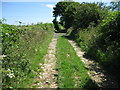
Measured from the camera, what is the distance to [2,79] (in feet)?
12.7

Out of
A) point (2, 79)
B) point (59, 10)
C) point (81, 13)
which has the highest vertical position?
point (59, 10)

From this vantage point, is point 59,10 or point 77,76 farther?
point 59,10

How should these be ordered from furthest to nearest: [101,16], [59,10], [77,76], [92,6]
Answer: [59,10] < [92,6] < [101,16] < [77,76]

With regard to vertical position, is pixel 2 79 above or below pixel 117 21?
below

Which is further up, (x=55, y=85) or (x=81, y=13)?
(x=81, y=13)

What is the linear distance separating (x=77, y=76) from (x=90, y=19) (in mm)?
13121

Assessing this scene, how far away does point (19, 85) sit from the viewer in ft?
13.4

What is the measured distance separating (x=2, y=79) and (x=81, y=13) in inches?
622

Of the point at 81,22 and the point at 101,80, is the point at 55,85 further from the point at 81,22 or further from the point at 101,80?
the point at 81,22

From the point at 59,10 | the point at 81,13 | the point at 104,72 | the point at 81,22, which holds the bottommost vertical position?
the point at 104,72

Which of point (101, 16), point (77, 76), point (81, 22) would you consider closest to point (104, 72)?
point (77, 76)

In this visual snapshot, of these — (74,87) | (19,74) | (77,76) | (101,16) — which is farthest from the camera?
(101,16)

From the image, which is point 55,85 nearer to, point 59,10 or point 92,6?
point 92,6

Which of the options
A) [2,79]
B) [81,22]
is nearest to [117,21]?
[2,79]
